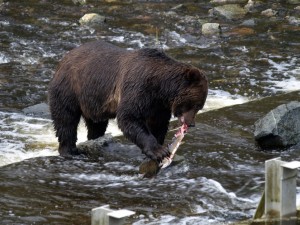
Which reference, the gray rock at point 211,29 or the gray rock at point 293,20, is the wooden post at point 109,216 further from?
the gray rock at point 293,20

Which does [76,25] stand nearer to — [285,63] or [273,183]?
[285,63]

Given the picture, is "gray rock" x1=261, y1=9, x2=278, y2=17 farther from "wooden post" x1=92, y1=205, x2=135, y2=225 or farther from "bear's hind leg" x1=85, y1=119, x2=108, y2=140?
"wooden post" x1=92, y1=205, x2=135, y2=225

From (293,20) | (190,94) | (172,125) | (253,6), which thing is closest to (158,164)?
(190,94)

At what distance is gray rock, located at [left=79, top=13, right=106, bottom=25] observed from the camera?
20962mm

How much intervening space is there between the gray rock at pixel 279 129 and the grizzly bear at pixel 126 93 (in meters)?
1.56

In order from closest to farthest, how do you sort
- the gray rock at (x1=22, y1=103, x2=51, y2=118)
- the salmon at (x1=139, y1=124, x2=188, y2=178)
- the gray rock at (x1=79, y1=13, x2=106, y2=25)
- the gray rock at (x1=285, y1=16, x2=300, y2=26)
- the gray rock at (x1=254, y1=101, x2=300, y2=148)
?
the salmon at (x1=139, y1=124, x2=188, y2=178) → the gray rock at (x1=254, y1=101, x2=300, y2=148) → the gray rock at (x1=22, y1=103, x2=51, y2=118) → the gray rock at (x1=79, y1=13, x2=106, y2=25) → the gray rock at (x1=285, y1=16, x2=300, y2=26)

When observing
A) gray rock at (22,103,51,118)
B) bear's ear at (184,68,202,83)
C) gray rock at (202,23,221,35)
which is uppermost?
bear's ear at (184,68,202,83)

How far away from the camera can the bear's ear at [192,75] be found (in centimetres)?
994

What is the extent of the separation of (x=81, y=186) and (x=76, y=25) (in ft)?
36.4

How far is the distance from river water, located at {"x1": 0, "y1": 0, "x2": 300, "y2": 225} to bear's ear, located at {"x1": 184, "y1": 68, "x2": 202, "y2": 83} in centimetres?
120

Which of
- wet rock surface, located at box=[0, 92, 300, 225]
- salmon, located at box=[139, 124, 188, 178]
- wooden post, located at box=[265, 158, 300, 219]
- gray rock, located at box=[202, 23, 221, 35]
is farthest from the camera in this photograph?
gray rock, located at box=[202, 23, 221, 35]

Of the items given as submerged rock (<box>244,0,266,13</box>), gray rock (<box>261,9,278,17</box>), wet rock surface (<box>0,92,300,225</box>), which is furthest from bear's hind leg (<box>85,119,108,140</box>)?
submerged rock (<box>244,0,266,13</box>)

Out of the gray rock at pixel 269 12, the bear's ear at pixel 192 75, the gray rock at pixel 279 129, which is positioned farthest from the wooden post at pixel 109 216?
the gray rock at pixel 269 12

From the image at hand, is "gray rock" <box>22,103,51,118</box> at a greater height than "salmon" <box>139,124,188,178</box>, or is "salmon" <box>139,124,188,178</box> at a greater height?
"salmon" <box>139,124,188,178</box>
